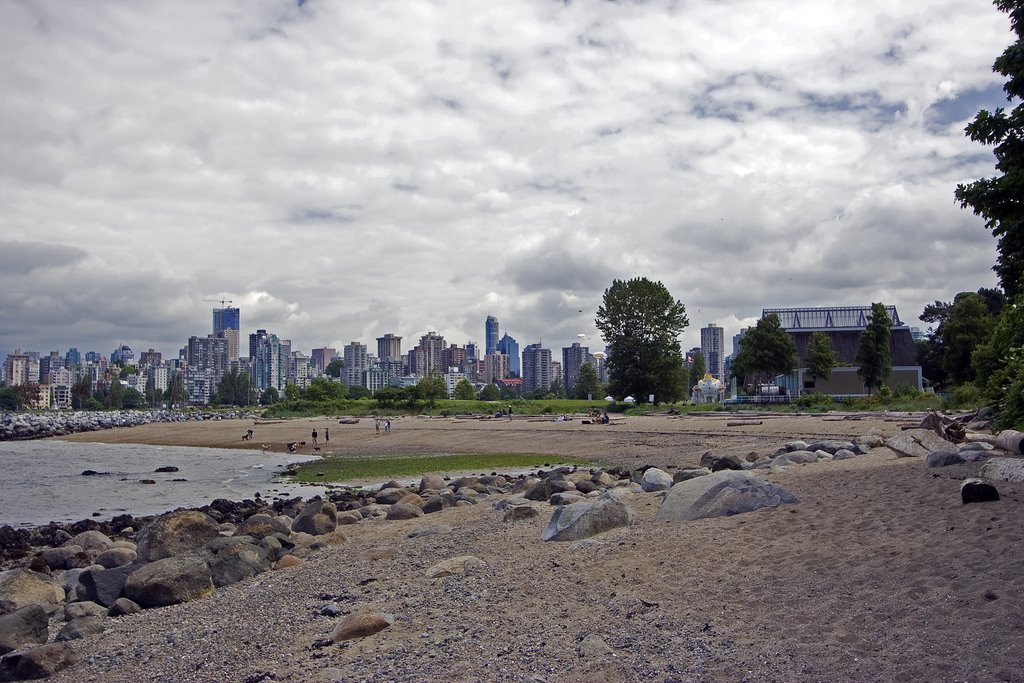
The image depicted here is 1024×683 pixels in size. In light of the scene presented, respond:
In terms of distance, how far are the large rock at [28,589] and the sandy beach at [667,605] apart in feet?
9.59

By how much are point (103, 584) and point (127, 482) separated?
26.9 metres

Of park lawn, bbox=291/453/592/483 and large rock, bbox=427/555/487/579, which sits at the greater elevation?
large rock, bbox=427/555/487/579

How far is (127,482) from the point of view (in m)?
36.4

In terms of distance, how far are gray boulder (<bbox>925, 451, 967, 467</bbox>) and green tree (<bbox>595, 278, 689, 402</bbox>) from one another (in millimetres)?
60499

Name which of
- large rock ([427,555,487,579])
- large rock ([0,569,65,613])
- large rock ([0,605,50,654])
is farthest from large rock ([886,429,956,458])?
large rock ([0,569,65,613])

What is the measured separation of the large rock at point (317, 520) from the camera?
16594mm

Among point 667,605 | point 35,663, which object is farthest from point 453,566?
point 35,663

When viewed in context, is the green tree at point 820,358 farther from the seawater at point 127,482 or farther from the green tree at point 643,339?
the seawater at point 127,482

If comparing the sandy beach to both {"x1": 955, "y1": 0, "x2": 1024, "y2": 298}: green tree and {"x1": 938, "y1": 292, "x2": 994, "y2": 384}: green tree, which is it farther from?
{"x1": 938, "y1": 292, "x2": 994, "y2": 384}: green tree

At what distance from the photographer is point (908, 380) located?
8038cm

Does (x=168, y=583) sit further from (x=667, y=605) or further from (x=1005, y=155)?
(x=1005, y=155)

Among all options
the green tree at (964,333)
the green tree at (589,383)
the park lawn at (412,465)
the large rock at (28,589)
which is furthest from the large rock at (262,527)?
the green tree at (589,383)

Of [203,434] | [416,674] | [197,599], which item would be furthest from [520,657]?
[203,434]

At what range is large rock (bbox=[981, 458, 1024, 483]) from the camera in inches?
422
